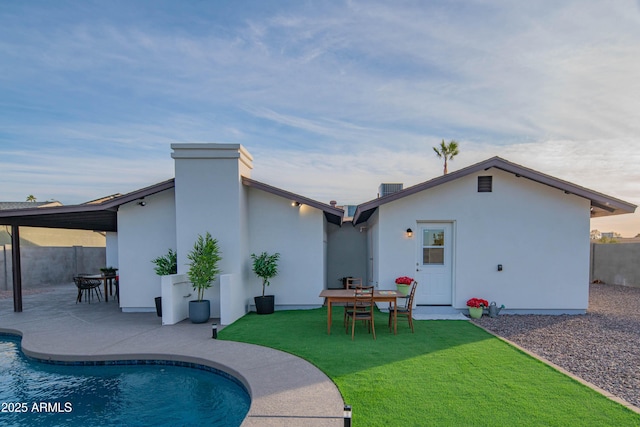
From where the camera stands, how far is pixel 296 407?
3787mm

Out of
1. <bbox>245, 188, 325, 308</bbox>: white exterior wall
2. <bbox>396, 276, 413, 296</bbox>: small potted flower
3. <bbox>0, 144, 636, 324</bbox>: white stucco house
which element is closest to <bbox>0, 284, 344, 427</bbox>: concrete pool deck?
<bbox>0, 144, 636, 324</bbox>: white stucco house

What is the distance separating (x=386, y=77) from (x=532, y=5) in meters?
3.81

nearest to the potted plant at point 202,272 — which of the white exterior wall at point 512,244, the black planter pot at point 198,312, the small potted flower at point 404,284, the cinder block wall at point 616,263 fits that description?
the black planter pot at point 198,312

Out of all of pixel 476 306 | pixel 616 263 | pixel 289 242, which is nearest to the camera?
pixel 476 306

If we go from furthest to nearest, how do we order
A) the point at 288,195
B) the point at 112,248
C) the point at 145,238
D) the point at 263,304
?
the point at 112,248, the point at 145,238, the point at 288,195, the point at 263,304

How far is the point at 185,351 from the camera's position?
5957 millimetres

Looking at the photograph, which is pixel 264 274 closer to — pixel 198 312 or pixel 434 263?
pixel 198 312

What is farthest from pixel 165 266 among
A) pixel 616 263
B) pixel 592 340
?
pixel 616 263

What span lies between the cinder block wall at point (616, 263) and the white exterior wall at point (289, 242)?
1317 cm

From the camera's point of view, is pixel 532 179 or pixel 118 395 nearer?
pixel 118 395

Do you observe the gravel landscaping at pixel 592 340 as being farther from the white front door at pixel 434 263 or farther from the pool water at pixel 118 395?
the pool water at pixel 118 395

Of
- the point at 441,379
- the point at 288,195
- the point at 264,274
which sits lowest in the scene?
the point at 441,379

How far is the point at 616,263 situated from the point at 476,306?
35.0ft

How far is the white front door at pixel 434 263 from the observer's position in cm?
922
